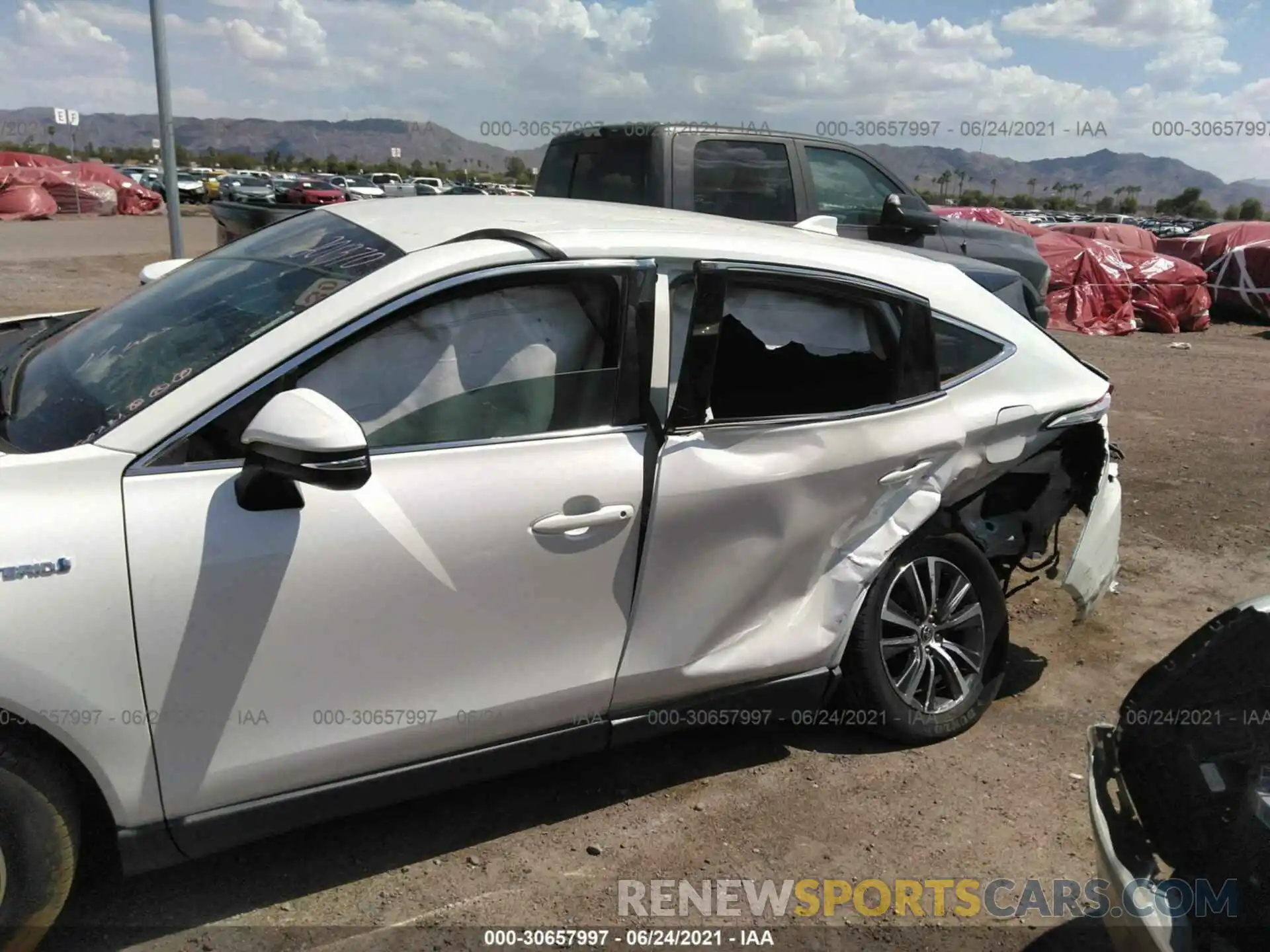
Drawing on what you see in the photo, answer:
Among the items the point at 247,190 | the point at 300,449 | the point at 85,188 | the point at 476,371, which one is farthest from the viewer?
the point at 247,190

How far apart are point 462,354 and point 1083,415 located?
253cm

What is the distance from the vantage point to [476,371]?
277 cm

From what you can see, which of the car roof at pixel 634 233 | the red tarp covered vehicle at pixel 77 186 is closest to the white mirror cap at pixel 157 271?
the car roof at pixel 634 233

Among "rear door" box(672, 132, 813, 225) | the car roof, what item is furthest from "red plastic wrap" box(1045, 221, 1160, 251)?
the car roof

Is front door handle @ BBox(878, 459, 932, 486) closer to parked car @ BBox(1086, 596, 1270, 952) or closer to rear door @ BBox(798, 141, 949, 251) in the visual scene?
parked car @ BBox(1086, 596, 1270, 952)

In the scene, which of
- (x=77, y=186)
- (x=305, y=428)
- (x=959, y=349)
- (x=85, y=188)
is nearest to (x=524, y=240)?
(x=305, y=428)

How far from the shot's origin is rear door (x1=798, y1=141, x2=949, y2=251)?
7250 millimetres

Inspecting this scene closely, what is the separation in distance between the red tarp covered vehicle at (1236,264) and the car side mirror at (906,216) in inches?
523

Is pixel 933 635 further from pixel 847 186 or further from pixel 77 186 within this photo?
pixel 77 186

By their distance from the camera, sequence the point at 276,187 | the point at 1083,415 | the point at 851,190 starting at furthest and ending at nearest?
the point at 276,187 → the point at 851,190 → the point at 1083,415

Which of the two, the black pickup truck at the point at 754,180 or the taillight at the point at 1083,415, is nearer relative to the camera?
the taillight at the point at 1083,415

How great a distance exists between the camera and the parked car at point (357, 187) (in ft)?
129

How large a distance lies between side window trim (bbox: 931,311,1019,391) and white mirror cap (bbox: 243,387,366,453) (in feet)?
7.30

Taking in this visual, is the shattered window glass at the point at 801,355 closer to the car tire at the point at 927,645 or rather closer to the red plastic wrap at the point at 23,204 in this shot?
the car tire at the point at 927,645
